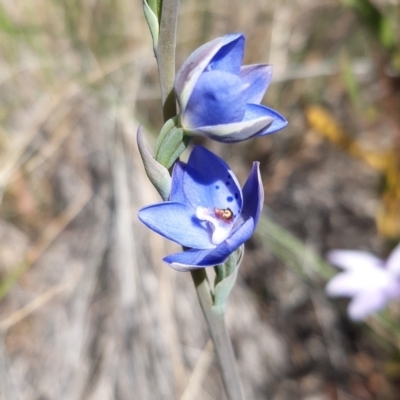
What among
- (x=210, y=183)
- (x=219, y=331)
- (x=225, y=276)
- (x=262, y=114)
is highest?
(x=262, y=114)

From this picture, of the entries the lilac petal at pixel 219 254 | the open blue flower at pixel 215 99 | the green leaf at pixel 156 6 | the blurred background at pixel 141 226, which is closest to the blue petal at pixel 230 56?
the open blue flower at pixel 215 99

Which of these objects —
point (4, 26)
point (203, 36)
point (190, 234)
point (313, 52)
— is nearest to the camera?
point (190, 234)

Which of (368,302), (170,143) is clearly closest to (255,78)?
(170,143)

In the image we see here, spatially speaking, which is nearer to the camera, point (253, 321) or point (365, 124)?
point (253, 321)

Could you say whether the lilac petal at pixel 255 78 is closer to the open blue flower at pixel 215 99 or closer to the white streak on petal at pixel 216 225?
the open blue flower at pixel 215 99

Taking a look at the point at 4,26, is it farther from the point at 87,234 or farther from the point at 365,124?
the point at 365,124

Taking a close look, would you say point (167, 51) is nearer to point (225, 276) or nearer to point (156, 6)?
point (156, 6)

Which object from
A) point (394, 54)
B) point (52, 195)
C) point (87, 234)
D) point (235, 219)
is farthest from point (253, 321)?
point (235, 219)
